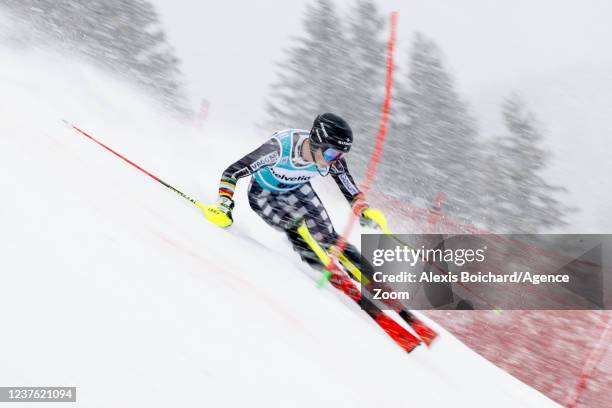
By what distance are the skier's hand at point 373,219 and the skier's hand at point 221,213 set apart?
3.91 ft

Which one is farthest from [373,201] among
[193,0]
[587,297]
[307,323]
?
[193,0]

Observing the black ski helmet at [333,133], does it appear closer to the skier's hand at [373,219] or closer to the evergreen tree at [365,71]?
the skier's hand at [373,219]

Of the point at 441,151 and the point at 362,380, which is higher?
the point at 362,380

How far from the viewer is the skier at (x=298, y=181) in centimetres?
424

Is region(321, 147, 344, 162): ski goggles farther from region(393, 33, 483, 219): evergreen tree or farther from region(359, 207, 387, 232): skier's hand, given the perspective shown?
region(393, 33, 483, 219): evergreen tree

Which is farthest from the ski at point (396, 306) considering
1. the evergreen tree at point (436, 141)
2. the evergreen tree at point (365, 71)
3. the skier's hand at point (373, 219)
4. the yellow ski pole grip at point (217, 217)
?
the evergreen tree at point (365, 71)

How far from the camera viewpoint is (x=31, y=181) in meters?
2.94

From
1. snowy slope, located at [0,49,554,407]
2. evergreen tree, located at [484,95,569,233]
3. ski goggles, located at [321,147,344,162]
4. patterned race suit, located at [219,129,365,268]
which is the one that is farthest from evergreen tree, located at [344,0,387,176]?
ski goggles, located at [321,147,344,162]

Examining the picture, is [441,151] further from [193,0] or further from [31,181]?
[193,0]

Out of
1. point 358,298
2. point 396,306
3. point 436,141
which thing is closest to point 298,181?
point 358,298

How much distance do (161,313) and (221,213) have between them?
2333 mm

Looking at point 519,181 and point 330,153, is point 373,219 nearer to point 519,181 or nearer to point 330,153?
point 330,153

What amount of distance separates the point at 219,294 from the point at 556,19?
181 m

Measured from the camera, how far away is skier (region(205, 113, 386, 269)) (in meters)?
4.24
